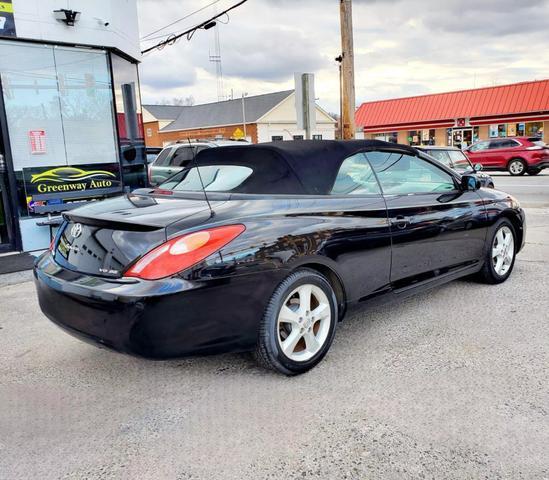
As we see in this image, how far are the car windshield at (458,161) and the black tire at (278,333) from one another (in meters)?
7.98

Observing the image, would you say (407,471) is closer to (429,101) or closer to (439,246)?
(439,246)

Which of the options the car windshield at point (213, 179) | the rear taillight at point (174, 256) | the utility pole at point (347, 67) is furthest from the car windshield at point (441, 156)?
the rear taillight at point (174, 256)

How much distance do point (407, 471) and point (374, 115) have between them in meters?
38.1

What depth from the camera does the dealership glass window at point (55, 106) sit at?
6.71 m

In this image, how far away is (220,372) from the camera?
3199 millimetres

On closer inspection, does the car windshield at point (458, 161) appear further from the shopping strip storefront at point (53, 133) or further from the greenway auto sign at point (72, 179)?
the greenway auto sign at point (72, 179)

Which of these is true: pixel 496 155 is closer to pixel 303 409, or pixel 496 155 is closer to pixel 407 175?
pixel 407 175

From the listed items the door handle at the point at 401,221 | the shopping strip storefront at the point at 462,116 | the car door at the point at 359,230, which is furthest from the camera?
the shopping strip storefront at the point at 462,116

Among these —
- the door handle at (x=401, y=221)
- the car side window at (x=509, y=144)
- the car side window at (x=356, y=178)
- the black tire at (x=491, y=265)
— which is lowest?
the black tire at (x=491, y=265)

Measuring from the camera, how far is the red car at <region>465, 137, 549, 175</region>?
1917 cm

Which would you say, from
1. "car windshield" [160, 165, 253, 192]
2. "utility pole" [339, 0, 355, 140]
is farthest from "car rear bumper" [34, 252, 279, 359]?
"utility pole" [339, 0, 355, 140]

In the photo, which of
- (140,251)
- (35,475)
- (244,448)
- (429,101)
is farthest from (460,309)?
(429,101)

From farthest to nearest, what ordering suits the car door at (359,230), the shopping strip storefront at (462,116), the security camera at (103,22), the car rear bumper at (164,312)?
the shopping strip storefront at (462,116), the security camera at (103,22), the car door at (359,230), the car rear bumper at (164,312)

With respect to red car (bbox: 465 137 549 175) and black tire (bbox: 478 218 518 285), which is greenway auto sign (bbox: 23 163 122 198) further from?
red car (bbox: 465 137 549 175)
